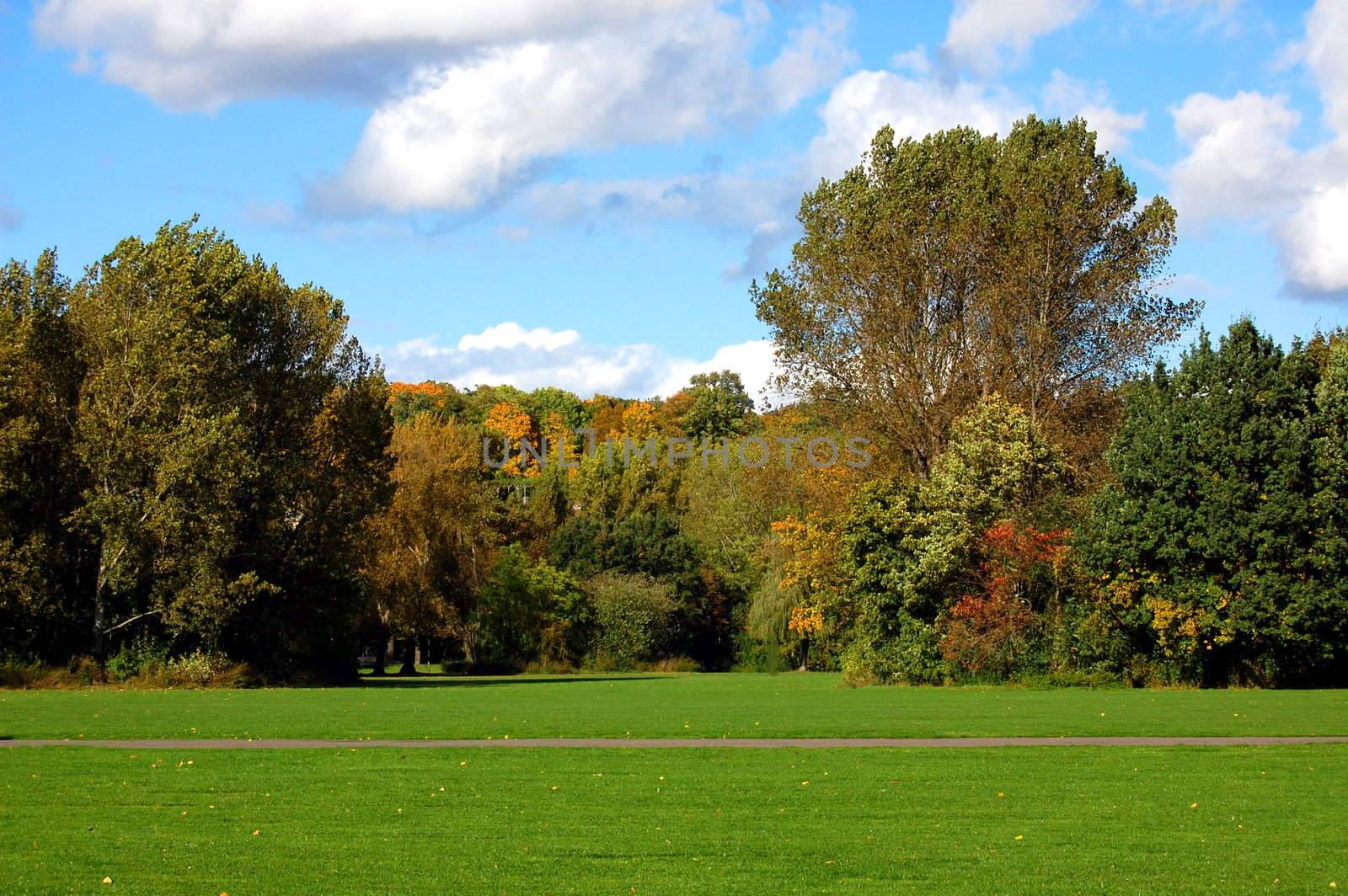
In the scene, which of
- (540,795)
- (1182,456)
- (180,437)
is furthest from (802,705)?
(180,437)

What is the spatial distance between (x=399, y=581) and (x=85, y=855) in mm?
60834

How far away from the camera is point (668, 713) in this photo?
1297 inches

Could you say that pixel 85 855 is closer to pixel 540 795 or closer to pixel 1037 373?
pixel 540 795

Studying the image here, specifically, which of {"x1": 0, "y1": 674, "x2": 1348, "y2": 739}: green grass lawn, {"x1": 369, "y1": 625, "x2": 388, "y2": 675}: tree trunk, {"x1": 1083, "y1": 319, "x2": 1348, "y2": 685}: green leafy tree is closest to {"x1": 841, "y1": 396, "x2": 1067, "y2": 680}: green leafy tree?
{"x1": 0, "y1": 674, "x2": 1348, "y2": 739}: green grass lawn

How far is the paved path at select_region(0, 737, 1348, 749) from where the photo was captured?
2325cm

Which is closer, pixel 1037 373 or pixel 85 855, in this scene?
pixel 85 855

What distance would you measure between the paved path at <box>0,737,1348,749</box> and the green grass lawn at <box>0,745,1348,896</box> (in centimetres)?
160

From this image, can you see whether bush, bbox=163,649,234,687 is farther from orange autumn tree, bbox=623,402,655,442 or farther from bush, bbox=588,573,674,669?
orange autumn tree, bbox=623,402,655,442

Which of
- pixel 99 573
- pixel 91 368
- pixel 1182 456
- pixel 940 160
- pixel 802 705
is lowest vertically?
pixel 802 705

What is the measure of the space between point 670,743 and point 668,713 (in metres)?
8.78

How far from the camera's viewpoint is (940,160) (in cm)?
5669

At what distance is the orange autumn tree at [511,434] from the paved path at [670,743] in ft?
292

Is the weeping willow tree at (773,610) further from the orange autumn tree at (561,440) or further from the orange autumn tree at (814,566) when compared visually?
the orange autumn tree at (561,440)

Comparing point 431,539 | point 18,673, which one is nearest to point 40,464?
point 18,673
